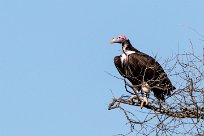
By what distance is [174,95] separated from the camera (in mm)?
6590

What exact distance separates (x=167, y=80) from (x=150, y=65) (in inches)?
56.4

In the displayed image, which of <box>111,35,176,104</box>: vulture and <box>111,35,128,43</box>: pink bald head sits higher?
<box>111,35,128,43</box>: pink bald head

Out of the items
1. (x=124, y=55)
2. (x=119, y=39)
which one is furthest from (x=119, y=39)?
(x=124, y=55)

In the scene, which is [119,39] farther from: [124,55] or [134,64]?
[134,64]

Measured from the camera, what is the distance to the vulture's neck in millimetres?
9970

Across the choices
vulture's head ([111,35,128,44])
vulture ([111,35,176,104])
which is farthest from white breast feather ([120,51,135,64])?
vulture's head ([111,35,128,44])

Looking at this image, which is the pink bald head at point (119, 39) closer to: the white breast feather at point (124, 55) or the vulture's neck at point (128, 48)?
the vulture's neck at point (128, 48)

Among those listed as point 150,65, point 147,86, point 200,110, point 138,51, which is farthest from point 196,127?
point 138,51

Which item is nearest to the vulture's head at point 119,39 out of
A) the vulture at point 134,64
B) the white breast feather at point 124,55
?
the vulture at point 134,64

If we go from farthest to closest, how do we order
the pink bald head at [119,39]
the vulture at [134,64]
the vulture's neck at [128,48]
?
the pink bald head at [119,39] < the vulture's neck at [128,48] < the vulture at [134,64]

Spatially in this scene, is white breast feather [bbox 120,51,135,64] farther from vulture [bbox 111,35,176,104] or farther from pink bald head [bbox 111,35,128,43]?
pink bald head [bbox 111,35,128,43]

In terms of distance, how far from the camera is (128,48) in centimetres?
1008

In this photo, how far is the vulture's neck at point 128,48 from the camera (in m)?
9.97

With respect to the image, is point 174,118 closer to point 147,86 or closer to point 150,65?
point 147,86
